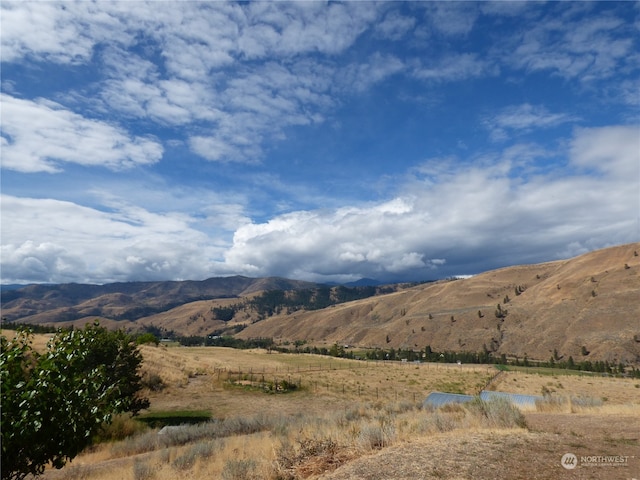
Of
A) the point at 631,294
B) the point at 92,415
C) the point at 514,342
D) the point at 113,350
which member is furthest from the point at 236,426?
the point at 631,294

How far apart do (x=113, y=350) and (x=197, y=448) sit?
1593cm

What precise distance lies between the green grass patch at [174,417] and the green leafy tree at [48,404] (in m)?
23.9

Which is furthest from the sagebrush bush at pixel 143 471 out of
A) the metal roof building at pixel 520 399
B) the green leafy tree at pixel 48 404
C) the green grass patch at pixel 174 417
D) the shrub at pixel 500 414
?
the green grass patch at pixel 174 417

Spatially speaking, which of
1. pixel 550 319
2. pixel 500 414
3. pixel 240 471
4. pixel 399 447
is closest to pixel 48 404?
pixel 240 471

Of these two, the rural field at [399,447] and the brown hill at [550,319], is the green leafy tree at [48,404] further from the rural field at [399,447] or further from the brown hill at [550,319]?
the brown hill at [550,319]

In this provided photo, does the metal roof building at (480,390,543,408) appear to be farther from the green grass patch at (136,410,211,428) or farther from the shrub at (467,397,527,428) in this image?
the green grass patch at (136,410,211,428)

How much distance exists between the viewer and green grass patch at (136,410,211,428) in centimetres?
3000

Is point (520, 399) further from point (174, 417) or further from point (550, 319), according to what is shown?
point (550, 319)

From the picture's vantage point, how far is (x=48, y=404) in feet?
25.6

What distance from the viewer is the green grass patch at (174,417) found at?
30000 millimetres

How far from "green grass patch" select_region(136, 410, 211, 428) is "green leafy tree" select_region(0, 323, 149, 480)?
23.9m

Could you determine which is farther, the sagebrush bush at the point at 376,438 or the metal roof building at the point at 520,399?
the metal roof building at the point at 520,399

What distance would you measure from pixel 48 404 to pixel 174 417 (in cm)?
2795

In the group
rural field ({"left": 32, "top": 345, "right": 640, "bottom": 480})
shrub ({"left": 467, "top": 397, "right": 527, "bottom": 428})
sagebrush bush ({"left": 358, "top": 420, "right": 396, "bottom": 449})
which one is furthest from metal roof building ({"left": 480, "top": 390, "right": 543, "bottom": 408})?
sagebrush bush ({"left": 358, "top": 420, "right": 396, "bottom": 449})
